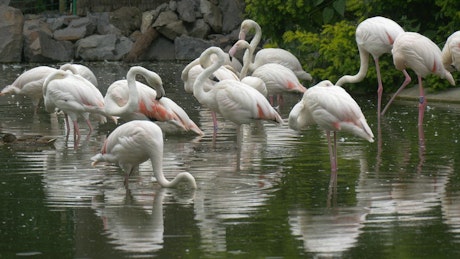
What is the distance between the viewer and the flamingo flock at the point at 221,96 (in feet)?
29.3

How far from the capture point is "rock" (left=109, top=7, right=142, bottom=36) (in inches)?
1045

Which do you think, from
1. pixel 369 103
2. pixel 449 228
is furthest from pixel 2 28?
pixel 449 228

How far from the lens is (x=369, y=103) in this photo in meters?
15.3

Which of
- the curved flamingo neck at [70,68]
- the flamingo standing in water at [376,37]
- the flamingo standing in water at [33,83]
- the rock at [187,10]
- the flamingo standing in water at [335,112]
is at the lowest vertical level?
the flamingo standing in water at [335,112]

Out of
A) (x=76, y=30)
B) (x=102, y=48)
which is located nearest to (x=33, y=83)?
(x=102, y=48)

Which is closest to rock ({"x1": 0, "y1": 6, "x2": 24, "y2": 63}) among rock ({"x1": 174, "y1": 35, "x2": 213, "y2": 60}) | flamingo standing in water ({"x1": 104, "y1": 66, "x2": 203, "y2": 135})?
rock ({"x1": 174, "y1": 35, "x2": 213, "y2": 60})

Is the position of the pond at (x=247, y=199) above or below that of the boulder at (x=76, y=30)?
below

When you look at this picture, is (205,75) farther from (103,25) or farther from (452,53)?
(103,25)

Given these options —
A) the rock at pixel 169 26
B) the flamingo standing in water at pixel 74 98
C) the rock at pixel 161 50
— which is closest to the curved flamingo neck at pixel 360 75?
the flamingo standing in water at pixel 74 98

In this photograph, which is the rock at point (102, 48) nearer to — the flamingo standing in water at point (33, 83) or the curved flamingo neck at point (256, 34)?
the curved flamingo neck at point (256, 34)

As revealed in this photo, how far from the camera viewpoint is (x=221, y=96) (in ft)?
35.6

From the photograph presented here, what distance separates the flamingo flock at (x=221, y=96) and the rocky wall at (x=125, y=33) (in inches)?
314

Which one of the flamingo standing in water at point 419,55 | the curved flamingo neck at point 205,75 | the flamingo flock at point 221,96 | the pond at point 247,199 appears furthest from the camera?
the flamingo standing in water at point 419,55

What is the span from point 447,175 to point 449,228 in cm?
202
